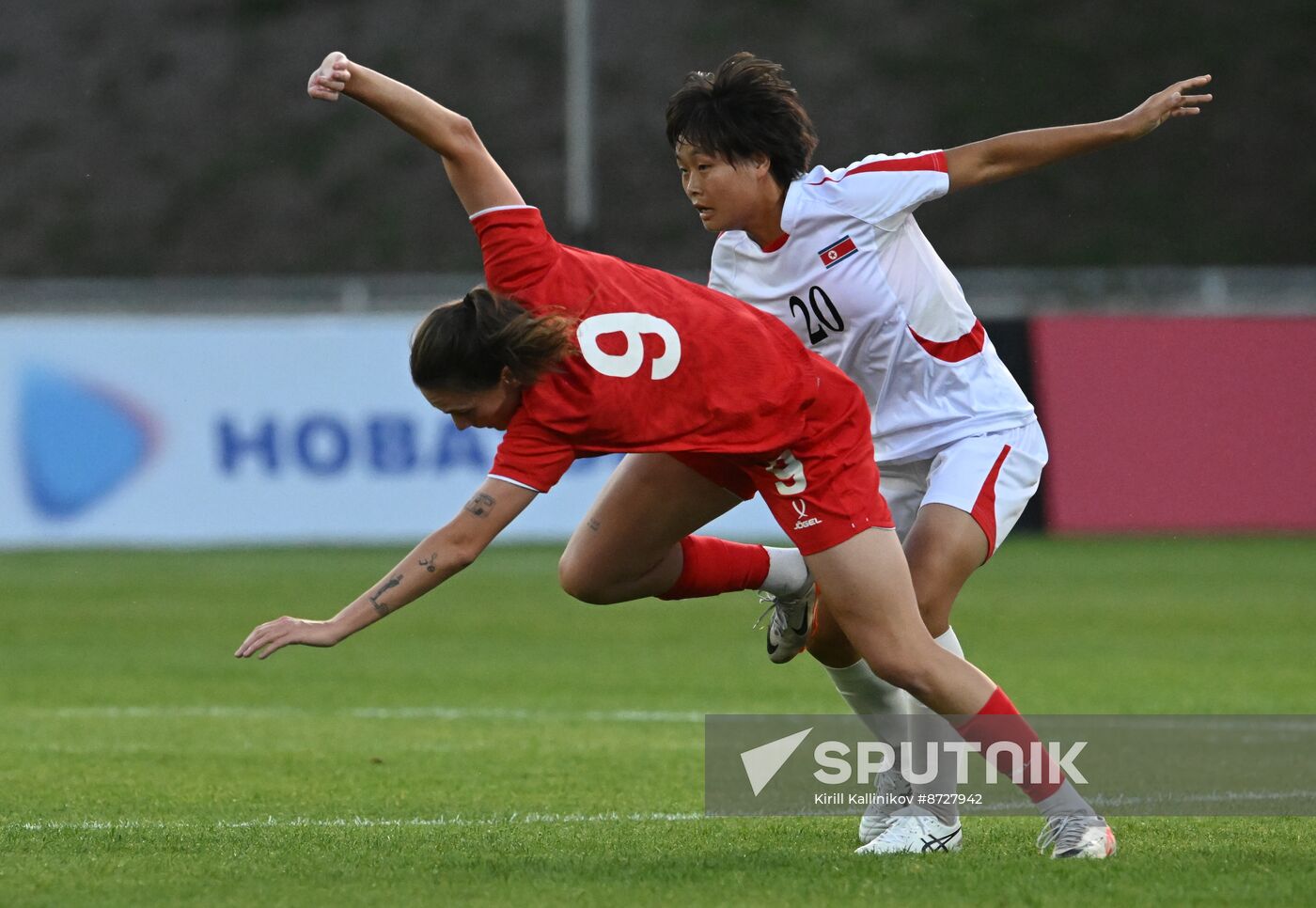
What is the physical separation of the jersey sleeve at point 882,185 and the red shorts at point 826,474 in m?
0.59

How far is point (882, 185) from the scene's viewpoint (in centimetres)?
579

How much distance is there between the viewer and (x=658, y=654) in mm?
11359

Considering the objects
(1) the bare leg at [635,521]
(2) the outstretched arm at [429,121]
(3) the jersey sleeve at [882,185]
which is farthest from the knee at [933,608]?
(2) the outstretched arm at [429,121]

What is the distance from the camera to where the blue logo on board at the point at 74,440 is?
16.3 m

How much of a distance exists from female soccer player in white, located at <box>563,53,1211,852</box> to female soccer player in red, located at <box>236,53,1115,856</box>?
357 millimetres

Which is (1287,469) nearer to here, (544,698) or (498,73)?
(544,698)

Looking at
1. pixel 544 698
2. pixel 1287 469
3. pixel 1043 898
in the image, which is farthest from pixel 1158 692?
pixel 1287 469

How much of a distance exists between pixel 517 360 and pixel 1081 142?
1839 millimetres

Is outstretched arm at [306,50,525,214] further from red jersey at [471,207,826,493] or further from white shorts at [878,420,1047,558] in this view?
white shorts at [878,420,1047,558]

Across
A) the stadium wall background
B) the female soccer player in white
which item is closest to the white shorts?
the female soccer player in white

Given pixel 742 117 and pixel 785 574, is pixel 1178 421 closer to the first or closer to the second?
pixel 785 574

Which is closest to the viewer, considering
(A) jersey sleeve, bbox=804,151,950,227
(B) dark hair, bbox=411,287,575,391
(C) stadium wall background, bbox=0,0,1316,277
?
(B) dark hair, bbox=411,287,575,391

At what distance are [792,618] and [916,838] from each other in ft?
2.82

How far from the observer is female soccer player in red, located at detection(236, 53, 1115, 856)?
16.2ft
